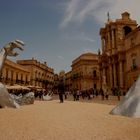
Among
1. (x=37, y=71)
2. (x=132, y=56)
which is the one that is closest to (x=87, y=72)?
(x=37, y=71)

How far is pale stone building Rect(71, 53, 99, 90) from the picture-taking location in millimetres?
79625

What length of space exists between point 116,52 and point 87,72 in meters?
29.3

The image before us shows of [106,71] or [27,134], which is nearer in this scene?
[27,134]

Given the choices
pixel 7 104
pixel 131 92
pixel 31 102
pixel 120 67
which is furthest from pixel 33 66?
pixel 131 92

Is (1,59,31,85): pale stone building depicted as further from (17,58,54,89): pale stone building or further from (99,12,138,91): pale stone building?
(99,12,138,91): pale stone building

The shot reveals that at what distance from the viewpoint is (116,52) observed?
169 ft

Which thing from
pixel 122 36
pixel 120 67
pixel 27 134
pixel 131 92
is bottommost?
pixel 27 134

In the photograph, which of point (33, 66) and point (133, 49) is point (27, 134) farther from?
point (33, 66)

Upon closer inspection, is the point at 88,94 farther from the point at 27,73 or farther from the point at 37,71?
the point at 37,71

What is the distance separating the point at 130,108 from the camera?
10.6 metres

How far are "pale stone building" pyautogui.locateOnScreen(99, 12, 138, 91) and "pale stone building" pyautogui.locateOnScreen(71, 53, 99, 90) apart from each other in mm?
19976

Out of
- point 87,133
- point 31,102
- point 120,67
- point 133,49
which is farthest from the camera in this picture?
point 120,67

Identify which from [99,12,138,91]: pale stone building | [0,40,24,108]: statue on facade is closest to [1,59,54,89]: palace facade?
[99,12,138,91]: pale stone building

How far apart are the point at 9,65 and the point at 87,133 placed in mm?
53934
